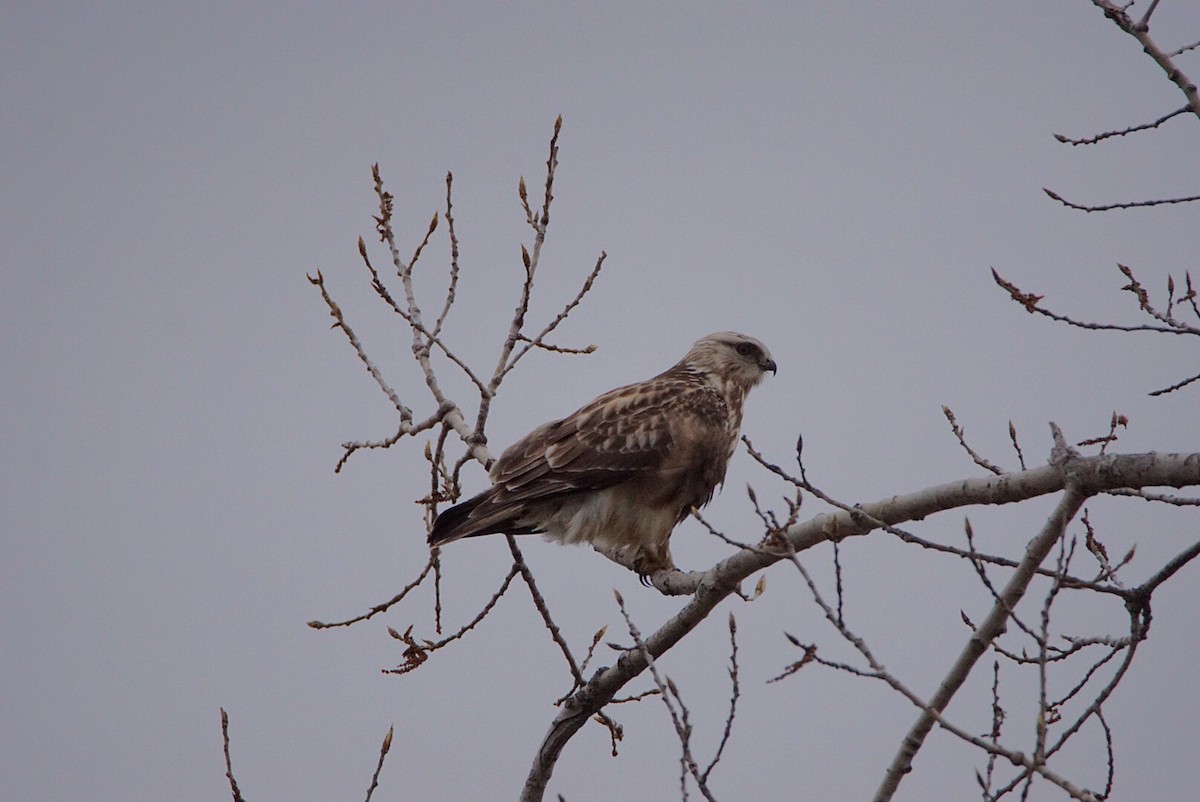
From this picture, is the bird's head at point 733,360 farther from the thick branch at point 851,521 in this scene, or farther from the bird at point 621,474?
the thick branch at point 851,521

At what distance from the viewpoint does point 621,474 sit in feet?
20.5

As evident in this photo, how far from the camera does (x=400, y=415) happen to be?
18.7ft

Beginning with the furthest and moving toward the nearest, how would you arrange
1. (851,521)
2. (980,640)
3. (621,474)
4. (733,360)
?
1. (733,360)
2. (621,474)
3. (851,521)
4. (980,640)

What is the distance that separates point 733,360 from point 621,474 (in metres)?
1.47

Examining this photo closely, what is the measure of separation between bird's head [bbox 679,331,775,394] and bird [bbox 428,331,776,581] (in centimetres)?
66

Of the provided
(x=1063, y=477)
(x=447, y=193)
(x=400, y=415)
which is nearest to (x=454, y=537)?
(x=400, y=415)

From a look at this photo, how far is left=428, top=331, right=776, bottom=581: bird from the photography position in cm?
623

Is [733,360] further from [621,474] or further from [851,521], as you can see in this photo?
[851,521]

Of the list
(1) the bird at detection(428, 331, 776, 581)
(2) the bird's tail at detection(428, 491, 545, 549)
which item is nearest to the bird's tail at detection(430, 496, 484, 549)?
(2) the bird's tail at detection(428, 491, 545, 549)

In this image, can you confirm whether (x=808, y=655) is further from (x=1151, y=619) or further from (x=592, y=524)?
(x=592, y=524)

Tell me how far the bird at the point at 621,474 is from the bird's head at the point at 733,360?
66 cm

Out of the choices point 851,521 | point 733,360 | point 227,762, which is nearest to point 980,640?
point 851,521

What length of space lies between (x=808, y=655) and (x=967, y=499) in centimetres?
64

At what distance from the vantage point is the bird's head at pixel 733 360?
732 cm
